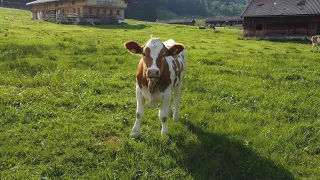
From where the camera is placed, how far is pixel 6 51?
45.0ft

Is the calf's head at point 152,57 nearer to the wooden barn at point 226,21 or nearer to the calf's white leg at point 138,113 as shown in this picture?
the calf's white leg at point 138,113

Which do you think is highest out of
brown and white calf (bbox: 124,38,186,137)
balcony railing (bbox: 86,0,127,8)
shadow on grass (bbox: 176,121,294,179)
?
balcony railing (bbox: 86,0,127,8)

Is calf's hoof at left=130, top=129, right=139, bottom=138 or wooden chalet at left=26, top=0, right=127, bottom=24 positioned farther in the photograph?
wooden chalet at left=26, top=0, right=127, bottom=24

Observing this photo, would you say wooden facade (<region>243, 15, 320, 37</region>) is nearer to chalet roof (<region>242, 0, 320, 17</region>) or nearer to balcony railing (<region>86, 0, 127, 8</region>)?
chalet roof (<region>242, 0, 320, 17</region>)

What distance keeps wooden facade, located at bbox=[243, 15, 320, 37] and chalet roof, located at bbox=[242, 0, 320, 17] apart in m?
0.97

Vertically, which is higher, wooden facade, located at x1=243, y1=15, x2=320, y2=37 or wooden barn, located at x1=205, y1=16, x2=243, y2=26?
wooden barn, located at x1=205, y1=16, x2=243, y2=26

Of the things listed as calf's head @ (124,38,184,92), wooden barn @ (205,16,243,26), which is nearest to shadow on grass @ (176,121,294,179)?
calf's head @ (124,38,184,92)

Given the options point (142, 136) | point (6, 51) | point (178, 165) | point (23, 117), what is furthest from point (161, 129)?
point (6, 51)

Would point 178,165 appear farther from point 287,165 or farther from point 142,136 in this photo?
point 287,165

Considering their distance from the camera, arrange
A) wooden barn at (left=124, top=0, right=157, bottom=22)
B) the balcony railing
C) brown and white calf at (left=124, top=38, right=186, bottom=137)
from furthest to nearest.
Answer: wooden barn at (left=124, top=0, right=157, bottom=22), the balcony railing, brown and white calf at (left=124, top=38, right=186, bottom=137)

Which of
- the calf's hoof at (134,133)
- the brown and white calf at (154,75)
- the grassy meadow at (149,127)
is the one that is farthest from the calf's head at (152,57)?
the grassy meadow at (149,127)

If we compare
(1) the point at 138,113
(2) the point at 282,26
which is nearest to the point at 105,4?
(2) the point at 282,26

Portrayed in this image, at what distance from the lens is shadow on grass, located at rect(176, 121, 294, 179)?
5.38 m

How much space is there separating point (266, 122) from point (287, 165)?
2223mm
